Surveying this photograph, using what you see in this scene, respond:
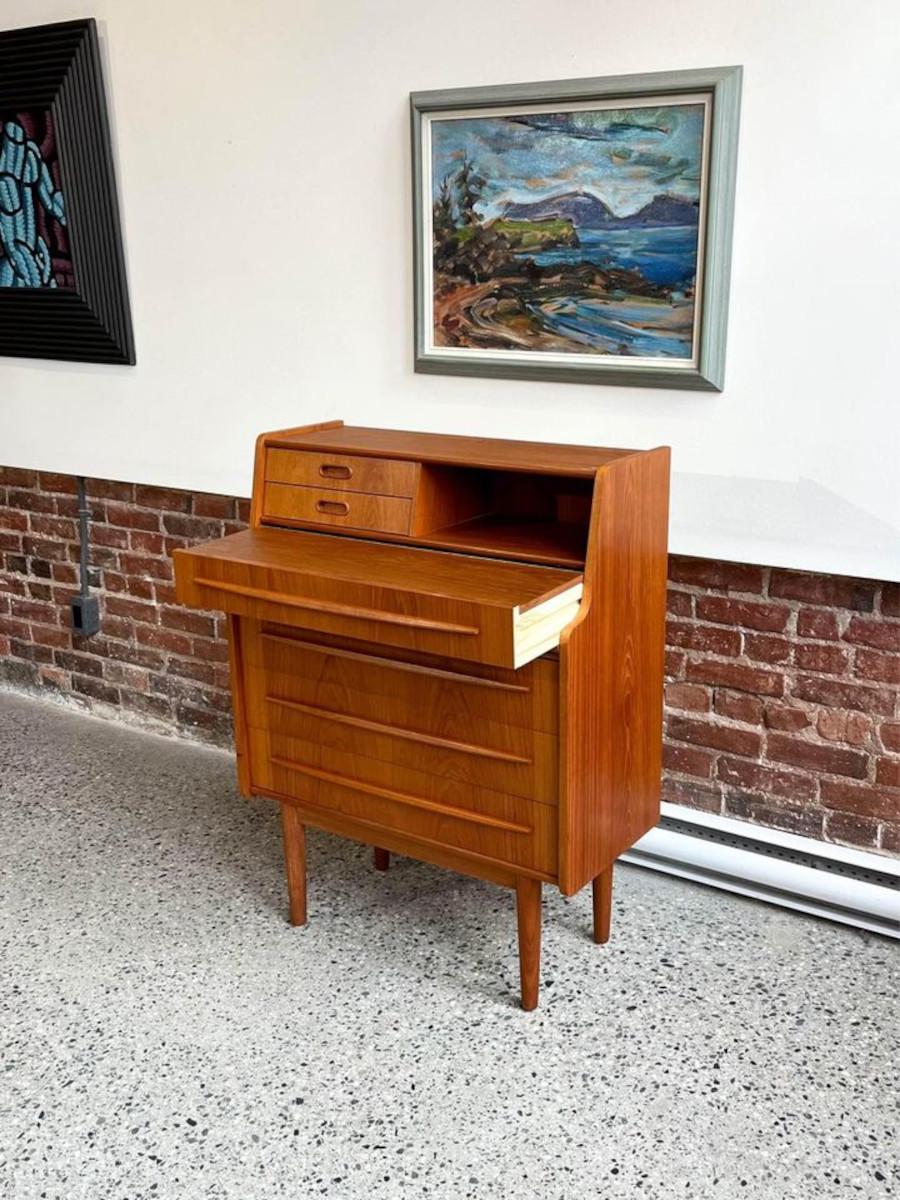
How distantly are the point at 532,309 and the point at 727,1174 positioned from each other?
1.80m

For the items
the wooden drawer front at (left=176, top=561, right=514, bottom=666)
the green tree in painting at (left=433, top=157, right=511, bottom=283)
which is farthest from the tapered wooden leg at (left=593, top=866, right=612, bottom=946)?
the green tree in painting at (left=433, top=157, right=511, bottom=283)

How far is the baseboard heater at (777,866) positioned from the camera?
2682 millimetres

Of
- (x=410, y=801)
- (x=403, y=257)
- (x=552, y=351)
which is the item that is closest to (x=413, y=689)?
(x=410, y=801)

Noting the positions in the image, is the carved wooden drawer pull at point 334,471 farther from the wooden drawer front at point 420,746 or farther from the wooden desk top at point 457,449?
the wooden drawer front at point 420,746

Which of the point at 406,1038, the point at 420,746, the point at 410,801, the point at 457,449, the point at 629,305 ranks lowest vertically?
the point at 406,1038

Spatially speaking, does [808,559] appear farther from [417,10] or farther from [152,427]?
[152,427]

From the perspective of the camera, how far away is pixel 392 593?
7.01 feet

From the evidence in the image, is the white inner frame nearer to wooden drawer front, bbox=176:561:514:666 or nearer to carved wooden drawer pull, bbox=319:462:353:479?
carved wooden drawer pull, bbox=319:462:353:479

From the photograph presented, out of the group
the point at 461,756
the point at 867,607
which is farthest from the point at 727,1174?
the point at 867,607

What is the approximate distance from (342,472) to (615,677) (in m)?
0.69

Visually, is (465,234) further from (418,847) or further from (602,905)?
(602,905)

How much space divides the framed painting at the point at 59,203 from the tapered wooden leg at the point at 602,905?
2018mm

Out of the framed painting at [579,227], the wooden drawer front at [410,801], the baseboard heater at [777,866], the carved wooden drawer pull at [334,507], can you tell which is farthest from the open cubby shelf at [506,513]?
the baseboard heater at [777,866]

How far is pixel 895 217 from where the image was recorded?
2.31 meters
